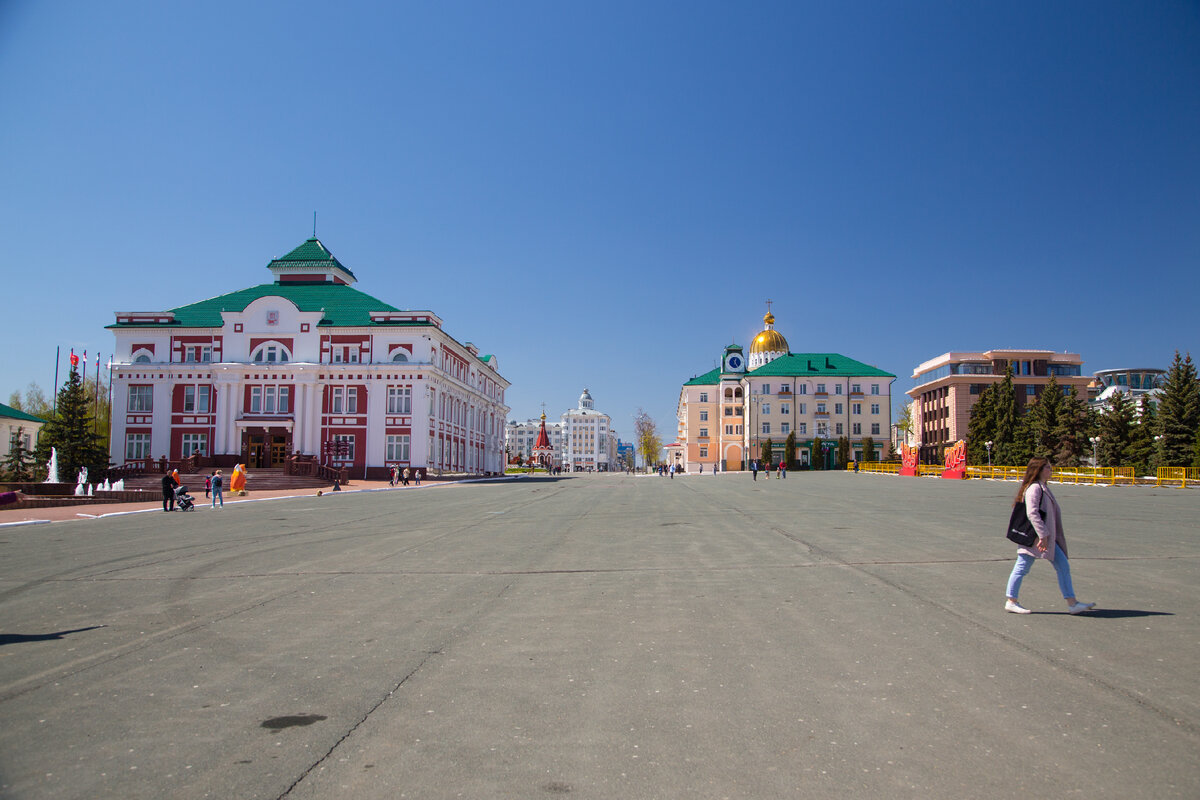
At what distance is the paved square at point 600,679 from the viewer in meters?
3.97

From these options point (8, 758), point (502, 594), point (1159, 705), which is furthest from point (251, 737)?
point (1159, 705)

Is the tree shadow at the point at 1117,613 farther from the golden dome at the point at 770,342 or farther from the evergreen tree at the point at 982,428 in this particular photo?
the golden dome at the point at 770,342

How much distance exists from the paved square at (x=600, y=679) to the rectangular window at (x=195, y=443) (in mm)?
54378

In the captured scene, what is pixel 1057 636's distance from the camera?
22.3ft

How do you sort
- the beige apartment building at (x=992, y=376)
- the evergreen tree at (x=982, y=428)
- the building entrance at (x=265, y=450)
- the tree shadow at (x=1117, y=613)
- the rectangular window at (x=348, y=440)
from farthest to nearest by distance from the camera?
the beige apartment building at (x=992, y=376) → the evergreen tree at (x=982, y=428) → the rectangular window at (x=348, y=440) → the building entrance at (x=265, y=450) → the tree shadow at (x=1117, y=613)

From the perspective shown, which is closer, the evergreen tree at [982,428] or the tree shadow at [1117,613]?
the tree shadow at [1117,613]

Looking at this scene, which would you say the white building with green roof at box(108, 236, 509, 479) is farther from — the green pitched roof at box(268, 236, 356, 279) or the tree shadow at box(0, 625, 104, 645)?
the tree shadow at box(0, 625, 104, 645)

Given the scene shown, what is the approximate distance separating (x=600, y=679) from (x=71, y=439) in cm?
5635

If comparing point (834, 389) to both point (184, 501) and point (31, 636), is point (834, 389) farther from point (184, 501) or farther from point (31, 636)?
point (31, 636)

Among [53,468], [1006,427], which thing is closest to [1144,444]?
[1006,427]

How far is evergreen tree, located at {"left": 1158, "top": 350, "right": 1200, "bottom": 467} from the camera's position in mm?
51656

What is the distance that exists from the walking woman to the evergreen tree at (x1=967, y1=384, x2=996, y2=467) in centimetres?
7451

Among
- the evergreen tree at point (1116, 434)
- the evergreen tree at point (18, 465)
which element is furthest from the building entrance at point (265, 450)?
the evergreen tree at point (1116, 434)

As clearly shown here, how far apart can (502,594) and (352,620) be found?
197 centimetres
